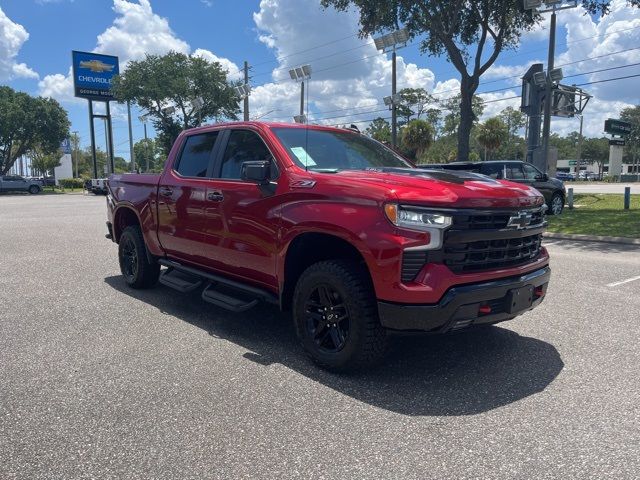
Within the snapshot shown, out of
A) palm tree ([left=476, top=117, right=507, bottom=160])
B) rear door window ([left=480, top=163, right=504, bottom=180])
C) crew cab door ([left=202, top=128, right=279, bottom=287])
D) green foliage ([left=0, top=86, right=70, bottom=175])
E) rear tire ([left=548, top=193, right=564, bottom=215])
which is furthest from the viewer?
green foliage ([left=0, top=86, right=70, bottom=175])

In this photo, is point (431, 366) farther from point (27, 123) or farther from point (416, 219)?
point (27, 123)

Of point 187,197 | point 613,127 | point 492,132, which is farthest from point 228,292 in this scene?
point 613,127

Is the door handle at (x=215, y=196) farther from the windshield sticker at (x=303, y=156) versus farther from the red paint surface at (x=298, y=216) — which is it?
the windshield sticker at (x=303, y=156)

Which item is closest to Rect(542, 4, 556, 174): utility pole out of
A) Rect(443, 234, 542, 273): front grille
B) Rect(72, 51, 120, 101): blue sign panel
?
Rect(443, 234, 542, 273): front grille

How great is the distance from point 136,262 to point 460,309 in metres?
4.45

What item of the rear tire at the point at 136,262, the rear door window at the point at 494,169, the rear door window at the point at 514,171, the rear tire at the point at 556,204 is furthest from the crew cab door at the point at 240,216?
the rear tire at the point at 556,204

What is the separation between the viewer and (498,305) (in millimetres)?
3578

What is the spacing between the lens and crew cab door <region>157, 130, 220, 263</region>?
5.10 metres

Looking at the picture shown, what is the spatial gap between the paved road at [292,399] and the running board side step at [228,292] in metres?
0.37

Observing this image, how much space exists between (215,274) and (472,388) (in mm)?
2652

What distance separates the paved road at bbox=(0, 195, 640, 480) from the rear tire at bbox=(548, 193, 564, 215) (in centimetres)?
1132

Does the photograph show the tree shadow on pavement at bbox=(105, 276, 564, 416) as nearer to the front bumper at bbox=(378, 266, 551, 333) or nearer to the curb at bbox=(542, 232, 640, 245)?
the front bumper at bbox=(378, 266, 551, 333)

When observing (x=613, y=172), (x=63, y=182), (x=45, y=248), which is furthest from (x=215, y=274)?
(x=613, y=172)

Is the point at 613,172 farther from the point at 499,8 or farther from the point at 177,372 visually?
the point at 177,372
